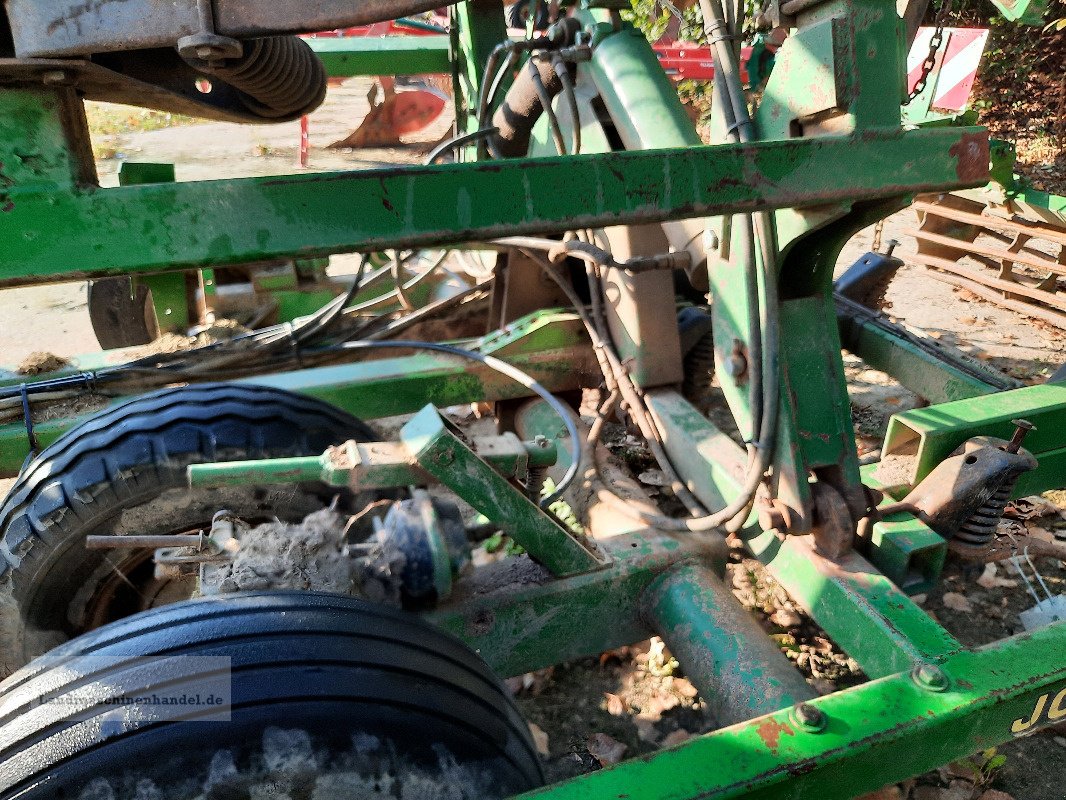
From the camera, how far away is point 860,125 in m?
1.67

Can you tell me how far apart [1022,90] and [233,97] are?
33.7 feet

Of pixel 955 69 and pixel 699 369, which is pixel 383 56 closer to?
pixel 699 369

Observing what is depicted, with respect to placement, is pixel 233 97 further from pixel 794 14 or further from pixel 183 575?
pixel 794 14

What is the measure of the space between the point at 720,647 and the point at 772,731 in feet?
1.39

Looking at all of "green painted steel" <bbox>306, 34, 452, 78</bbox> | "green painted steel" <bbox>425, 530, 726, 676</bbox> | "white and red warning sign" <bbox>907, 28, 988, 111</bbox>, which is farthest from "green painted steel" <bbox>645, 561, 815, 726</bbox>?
"white and red warning sign" <bbox>907, 28, 988, 111</bbox>

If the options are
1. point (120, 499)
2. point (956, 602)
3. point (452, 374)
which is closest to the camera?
point (120, 499)

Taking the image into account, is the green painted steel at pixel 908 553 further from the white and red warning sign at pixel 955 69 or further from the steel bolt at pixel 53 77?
the white and red warning sign at pixel 955 69

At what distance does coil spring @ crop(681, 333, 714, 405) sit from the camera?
302cm

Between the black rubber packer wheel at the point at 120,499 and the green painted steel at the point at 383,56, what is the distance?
2701mm

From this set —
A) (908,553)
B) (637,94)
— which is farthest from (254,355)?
(908,553)

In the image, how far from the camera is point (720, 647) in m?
1.83

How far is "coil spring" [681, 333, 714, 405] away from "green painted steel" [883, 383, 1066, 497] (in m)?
0.79

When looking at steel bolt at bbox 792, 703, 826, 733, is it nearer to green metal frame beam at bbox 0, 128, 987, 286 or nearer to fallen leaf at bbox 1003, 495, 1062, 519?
green metal frame beam at bbox 0, 128, 987, 286

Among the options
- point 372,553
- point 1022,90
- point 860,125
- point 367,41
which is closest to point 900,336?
point 860,125
